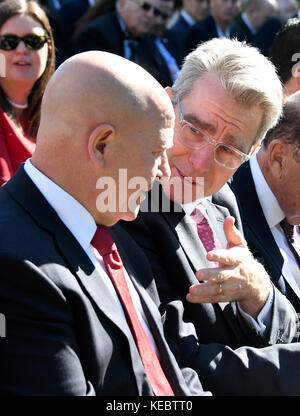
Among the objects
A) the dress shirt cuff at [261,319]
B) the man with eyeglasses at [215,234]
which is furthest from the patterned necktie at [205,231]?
the dress shirt cuff at [261,319]

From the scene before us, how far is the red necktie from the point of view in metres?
2.04

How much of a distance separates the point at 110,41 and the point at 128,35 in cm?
26

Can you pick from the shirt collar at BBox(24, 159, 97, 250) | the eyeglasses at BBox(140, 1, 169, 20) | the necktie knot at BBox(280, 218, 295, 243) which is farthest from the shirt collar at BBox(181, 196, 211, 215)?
the eyeglasses at BBox(140, 1, 169, 20)

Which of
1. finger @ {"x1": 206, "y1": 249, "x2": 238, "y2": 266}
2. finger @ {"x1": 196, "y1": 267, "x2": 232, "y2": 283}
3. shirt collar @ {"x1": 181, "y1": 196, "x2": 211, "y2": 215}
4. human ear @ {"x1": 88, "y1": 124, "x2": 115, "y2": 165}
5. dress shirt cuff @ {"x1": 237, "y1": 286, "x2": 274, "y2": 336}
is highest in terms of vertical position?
human ear @ {"x1": 88, "y1": 124, "x2": 115, "y2": 165}

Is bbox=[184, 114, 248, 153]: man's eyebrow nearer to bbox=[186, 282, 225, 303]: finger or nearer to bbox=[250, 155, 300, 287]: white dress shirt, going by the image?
bbox=[250, 155, 300, 287]: white dress shirt

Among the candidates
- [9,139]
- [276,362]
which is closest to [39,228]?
[276,362]

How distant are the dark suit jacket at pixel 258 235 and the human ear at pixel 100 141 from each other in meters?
1.22

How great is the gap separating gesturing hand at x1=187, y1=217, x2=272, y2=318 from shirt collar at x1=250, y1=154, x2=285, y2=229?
0.67 meters

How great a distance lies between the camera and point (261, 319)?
2.54 meters

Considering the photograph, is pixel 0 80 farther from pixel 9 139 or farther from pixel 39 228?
pixel 39 228

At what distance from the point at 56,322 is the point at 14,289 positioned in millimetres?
138

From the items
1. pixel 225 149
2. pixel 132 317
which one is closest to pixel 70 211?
pixel 132 317

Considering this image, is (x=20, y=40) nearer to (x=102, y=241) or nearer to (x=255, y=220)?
(x=255, y=220)

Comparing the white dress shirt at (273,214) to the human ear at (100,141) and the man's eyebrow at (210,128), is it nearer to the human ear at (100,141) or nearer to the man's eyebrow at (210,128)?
the man's eyebrow at (210,128)
